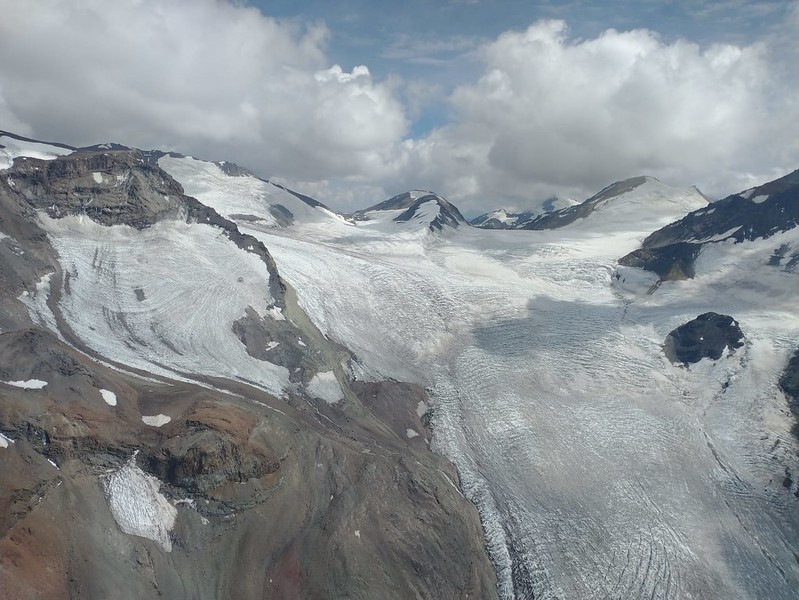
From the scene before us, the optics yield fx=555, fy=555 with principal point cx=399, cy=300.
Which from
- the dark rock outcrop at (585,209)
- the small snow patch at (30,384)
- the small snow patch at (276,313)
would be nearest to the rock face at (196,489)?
the small snow patch at (30,384)

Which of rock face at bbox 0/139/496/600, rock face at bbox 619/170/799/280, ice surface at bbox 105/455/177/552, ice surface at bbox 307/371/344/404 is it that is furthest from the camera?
rock face at bbox 619/170/799/280

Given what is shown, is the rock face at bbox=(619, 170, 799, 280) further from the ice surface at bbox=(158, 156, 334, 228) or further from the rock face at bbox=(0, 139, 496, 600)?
the ice surface at bbox=(158, 156, 334, 228)

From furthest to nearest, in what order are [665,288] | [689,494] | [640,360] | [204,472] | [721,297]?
[665,288], [721,297], [640,360], [689,494], [204,472]

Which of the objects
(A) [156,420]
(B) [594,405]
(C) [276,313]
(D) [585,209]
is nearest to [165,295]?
(C) [276,313]

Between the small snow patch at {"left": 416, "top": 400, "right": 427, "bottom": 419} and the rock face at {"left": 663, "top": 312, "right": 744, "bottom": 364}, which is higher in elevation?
the rock face at {"left": 663, "top": 312, "right": 744, "bottom": 364}

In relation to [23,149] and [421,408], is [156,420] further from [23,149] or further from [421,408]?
[23,149]

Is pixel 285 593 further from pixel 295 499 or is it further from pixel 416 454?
pixel 416 454

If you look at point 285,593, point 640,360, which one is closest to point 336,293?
point 640,360

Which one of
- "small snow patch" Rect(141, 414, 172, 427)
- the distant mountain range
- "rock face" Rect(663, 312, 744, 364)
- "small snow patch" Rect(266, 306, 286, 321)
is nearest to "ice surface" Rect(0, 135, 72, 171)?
the distant mountain range
